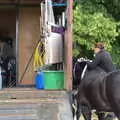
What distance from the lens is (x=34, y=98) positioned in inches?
385

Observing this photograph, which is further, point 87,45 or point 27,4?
point 87,45

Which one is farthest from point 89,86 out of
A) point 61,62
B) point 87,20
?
point 87,20

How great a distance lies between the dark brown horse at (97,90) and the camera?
736 centimetres

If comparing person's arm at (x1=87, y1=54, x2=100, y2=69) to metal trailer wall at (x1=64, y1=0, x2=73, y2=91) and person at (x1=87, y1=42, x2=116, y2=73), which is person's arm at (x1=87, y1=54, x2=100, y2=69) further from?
metal trailer wall at (x1=64, y1=0, x2=73, y2=91)

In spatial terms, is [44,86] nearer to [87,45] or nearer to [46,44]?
[46,44]

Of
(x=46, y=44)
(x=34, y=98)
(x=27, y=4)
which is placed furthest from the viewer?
(x=27, y=4)

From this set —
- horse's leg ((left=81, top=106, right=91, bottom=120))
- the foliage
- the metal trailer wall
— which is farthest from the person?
the foliage

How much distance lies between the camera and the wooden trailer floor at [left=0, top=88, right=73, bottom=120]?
28.2 ft

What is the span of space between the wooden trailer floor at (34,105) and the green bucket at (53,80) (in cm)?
37

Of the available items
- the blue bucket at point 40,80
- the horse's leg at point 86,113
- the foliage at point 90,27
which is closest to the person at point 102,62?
the horse's leg at point 86,113

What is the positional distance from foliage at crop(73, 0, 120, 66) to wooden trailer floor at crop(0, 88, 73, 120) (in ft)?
16.8

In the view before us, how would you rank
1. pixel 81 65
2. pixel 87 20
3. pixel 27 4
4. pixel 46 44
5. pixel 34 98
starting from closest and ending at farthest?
pixel 81 65 → pixel 34 98 → pixel 46 44 → pixel 27 4 → pixel 87 20

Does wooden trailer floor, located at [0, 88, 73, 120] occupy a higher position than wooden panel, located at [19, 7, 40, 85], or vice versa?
wooden panel, located at [19, 7, 40, 85]

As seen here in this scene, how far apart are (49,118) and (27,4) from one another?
4416 millimetres
